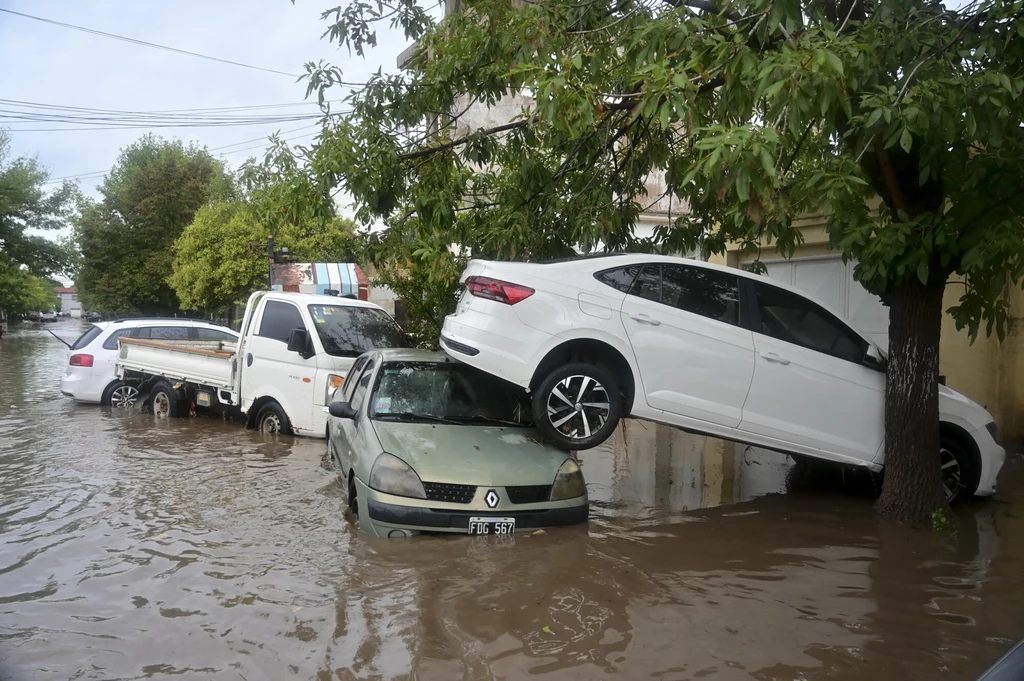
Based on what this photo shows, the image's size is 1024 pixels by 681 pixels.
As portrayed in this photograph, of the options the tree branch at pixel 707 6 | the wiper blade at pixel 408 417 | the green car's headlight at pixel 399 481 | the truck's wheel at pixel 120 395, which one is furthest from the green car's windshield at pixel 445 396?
the truck's wheel at pixel 120 395

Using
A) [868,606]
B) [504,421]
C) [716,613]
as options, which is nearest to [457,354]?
[504,421]

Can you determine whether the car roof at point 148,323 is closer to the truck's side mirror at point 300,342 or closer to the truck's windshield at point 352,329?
the truck's windshield at point 352,329

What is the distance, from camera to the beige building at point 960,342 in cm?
987

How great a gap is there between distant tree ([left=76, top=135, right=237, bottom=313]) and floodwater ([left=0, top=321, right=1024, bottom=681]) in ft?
104

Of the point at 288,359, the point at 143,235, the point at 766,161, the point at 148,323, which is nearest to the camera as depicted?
the point at 766,161

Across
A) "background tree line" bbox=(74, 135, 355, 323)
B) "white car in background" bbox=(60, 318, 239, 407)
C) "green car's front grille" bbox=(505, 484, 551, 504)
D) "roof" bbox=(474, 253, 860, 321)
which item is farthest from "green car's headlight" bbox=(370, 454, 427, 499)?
"background tree line" bbox=(74, 135, 355, 323)

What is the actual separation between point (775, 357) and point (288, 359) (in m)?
6.44

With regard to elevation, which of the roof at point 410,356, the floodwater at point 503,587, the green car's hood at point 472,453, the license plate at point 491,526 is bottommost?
the floodwater at point 503,587

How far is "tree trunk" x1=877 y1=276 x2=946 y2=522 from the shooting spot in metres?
6.86

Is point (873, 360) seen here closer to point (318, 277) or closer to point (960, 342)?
point (960, 342)

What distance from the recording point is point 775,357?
6965 mm

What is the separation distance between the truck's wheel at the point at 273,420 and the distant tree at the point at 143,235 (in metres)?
28.6

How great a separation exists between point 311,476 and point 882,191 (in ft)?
20.3

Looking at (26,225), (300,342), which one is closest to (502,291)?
(300,342)
